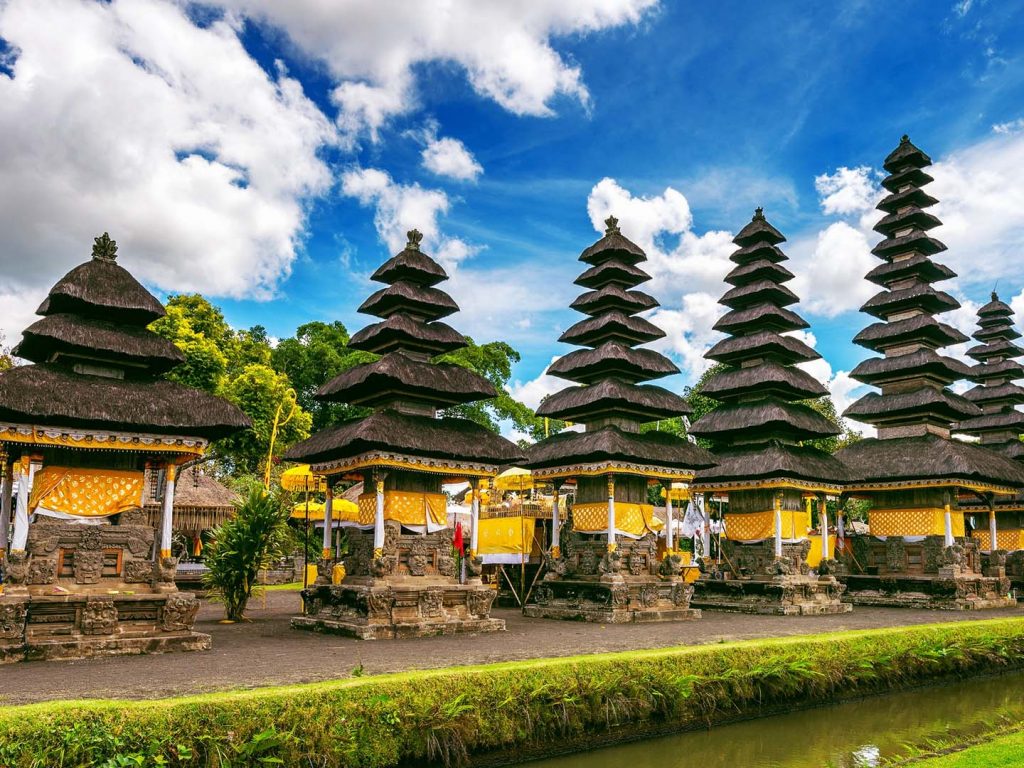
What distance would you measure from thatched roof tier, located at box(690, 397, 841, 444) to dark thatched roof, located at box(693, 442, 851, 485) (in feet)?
1.75

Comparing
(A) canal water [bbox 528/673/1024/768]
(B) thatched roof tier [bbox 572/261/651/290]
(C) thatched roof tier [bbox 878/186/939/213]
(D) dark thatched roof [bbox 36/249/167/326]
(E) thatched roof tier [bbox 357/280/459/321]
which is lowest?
(A) canal water [bbox 528/673/1024/768]

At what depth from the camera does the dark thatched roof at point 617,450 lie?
21422mm

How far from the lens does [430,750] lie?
9.30 metres

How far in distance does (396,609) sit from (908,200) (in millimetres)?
26357

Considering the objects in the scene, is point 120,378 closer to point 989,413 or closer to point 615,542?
point 615,542

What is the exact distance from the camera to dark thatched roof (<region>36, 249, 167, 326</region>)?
14539 mm

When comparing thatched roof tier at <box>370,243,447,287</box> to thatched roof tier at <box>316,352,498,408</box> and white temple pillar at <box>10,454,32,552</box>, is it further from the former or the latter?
white temple pillar at <box>10,454,32,552</box>

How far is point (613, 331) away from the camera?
24.1 metres

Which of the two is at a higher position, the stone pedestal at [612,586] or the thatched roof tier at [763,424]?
the thatched roof tier at [763,424]

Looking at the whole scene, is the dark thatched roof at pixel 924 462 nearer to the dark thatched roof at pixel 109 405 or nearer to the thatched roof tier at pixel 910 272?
the thatched roof tier at pixel 910 272

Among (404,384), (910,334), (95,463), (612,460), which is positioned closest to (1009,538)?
(910,334)

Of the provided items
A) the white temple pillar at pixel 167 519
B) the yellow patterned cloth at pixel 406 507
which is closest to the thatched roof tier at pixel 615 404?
the yellow patterned cloth at pixel 406 507

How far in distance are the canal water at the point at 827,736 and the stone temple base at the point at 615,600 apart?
714cm

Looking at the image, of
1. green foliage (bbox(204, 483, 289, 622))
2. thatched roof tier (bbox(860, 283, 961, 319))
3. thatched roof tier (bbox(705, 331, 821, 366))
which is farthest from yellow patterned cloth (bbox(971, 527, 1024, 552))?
green foliage (bbox(204, 483, 289, 622))
